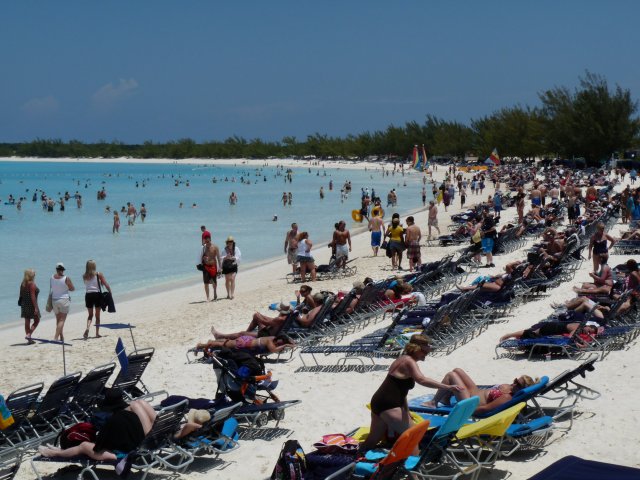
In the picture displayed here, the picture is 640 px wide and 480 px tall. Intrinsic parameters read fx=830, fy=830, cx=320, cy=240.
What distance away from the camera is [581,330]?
8305mm

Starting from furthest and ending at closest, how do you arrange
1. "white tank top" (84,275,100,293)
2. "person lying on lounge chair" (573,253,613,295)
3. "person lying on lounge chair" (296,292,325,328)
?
1. "white tank top" (84,275,100,293)
2. "person lying on lounge chair" (573,253,613,295)
3. "person lying on lounge chair" (296,292,325,328)

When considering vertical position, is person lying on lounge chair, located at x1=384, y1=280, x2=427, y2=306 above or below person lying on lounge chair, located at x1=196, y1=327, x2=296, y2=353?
above

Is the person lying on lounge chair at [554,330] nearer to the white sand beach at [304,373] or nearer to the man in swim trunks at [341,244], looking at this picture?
the white sand beach at [304,373]

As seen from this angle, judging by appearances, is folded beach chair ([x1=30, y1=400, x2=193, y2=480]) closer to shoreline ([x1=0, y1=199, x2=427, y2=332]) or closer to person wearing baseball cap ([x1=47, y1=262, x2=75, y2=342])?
person wearing baseball cap ([x1=47, y1=262, x2=75, y2=342])

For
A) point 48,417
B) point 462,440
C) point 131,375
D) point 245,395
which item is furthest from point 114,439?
point 462,440

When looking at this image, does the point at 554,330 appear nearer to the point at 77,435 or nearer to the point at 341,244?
the point at 77,435

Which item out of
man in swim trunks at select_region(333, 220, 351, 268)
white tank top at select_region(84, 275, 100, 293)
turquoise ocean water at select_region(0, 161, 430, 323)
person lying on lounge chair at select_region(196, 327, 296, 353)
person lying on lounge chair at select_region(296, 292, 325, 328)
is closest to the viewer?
person lying on lounge chair at select_region(196, 327, 296, 353)

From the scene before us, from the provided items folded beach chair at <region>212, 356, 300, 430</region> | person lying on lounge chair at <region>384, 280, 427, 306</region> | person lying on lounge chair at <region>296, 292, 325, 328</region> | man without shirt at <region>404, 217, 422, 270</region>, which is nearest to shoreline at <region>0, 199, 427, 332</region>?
man without shirt at <region>404, 217, 422, 270</region>

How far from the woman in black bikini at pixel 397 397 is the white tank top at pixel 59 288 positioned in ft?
21.0

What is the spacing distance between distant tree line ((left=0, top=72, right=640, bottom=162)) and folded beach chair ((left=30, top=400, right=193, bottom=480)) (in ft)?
184

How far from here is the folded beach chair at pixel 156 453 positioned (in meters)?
5.39

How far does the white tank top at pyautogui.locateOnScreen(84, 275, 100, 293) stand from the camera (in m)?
11.2

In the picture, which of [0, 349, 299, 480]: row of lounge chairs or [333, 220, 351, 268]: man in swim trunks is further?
[333, 220, 351, 268]: man in swim trunks

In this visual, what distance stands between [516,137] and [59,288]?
2857 inches
